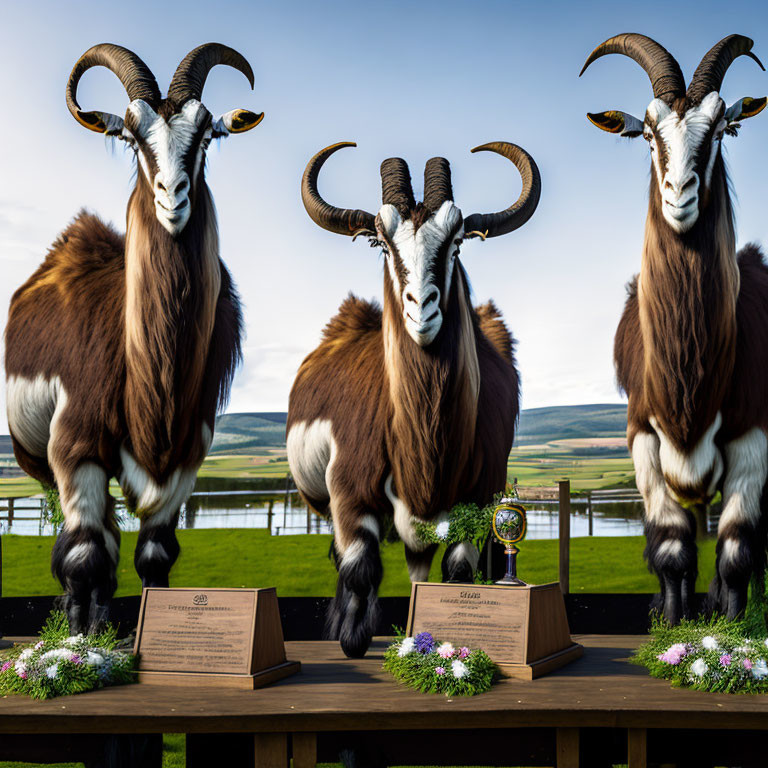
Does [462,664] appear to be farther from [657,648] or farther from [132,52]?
[132,52]

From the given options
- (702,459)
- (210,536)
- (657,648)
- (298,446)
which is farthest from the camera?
(210,536)

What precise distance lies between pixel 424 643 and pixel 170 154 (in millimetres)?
2657

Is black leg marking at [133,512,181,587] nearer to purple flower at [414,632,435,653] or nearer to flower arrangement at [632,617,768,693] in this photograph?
purple flower at [414,632,435,653]

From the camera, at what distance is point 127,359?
14.6 feet

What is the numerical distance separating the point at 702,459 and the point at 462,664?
1686mm

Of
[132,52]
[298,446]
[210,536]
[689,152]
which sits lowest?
[210,536]

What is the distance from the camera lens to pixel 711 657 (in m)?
3.82

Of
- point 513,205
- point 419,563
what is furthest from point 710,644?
point 513,205

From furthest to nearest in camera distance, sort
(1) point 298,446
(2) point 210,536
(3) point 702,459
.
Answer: (2) point 210,536, (1) point 298,446, (3) point 702,459

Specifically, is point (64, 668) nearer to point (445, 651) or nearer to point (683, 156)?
point (445, 651)

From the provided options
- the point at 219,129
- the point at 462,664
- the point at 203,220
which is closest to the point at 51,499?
the point at 203,220

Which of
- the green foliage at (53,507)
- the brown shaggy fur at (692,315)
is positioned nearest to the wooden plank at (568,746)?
the brown shaggy fur at (692,315)

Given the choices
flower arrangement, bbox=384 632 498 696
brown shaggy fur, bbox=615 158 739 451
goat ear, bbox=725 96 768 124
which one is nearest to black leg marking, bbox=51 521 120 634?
flower arrangement, bbox=384 632 498 696

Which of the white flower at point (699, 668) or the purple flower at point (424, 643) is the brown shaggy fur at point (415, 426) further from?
the white flower at point (699, 668)
